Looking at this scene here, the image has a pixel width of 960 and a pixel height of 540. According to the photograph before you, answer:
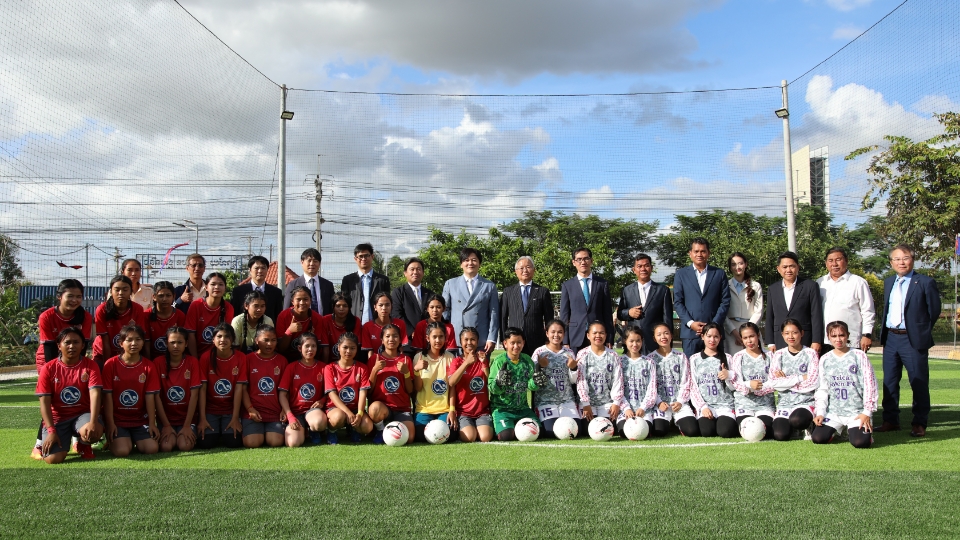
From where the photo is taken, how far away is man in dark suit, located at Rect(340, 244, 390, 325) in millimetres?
6438

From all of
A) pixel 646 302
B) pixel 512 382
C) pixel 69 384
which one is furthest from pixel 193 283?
pixel 646 302

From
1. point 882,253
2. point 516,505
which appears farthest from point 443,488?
point 882,253

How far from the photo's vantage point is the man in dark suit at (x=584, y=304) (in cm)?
648

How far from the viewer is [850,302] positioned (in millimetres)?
5973

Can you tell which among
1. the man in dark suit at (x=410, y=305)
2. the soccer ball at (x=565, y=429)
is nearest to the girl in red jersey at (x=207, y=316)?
the man in dark suit at (x=410, y=305)

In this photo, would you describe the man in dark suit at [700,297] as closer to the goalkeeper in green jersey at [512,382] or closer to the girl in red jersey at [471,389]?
the goalkeeper in green jersey at [512,382]

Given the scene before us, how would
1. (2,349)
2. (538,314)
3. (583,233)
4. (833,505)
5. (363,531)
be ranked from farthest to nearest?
(583,233) → (2,349) → (538,314) → (833,505) → (363,531)

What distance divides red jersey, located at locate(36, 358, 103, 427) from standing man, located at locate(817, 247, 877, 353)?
5865 mm

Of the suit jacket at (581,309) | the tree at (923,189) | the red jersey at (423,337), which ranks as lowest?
the red jersey at (423,337)

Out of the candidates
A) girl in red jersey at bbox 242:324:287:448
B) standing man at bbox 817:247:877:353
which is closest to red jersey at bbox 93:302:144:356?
girl in red jersey at bbox 242:324:287:448

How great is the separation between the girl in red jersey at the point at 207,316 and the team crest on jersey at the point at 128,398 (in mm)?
608

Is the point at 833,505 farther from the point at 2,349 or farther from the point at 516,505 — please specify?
the point at 2,349

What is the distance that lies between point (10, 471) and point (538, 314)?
4187 millimetres

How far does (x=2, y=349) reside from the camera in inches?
598
